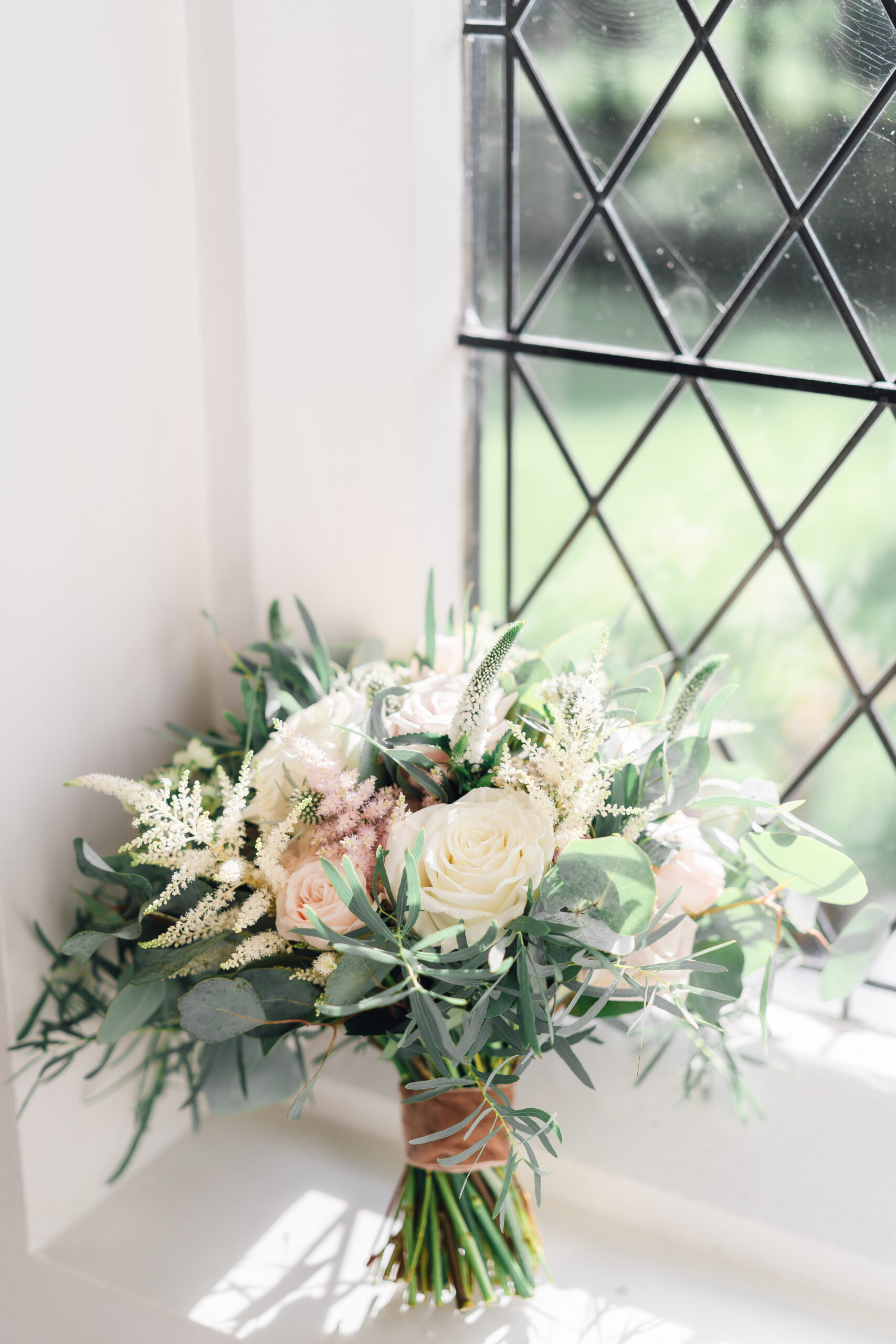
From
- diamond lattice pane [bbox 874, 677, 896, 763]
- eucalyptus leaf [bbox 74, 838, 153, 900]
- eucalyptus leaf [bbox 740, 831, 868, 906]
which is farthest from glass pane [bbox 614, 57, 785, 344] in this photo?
eucalyptus leaf [bbox 74, 838, 153, 900]

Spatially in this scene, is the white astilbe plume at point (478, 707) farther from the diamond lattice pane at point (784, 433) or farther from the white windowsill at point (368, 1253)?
the white windowsill at point (368, 1253)

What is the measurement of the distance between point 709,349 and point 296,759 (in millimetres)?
516

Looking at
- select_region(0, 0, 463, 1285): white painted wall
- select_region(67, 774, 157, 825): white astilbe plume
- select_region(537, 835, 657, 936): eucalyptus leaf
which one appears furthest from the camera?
select_region(0, 0, 463, 1285): white painted wall

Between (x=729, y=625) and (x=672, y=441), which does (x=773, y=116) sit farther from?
(x=729, y=625)

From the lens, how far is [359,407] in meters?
1.01

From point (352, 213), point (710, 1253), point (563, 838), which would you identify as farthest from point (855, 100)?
point (710, 1253)

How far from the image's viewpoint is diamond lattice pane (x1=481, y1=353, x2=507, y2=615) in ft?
3.45

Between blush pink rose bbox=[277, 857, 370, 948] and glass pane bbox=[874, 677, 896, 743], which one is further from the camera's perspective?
glass pane bbox=[874, 677, 896, 743]

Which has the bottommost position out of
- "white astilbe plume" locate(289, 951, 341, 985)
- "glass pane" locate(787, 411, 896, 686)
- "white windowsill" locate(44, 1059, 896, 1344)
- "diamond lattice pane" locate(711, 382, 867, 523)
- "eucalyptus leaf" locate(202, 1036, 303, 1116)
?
"white windowsill" locate(44, 1059, 896, 1344)

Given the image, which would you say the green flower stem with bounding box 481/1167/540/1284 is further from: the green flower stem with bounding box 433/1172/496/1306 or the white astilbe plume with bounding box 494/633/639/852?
the white astilbe plume with bounding box 494/633/639/852

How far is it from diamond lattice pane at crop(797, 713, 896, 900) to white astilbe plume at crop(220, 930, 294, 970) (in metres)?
0.51

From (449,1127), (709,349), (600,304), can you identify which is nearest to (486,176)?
(600,304)

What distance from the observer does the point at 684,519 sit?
100 centimetres

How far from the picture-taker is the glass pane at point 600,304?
3.18 feet
